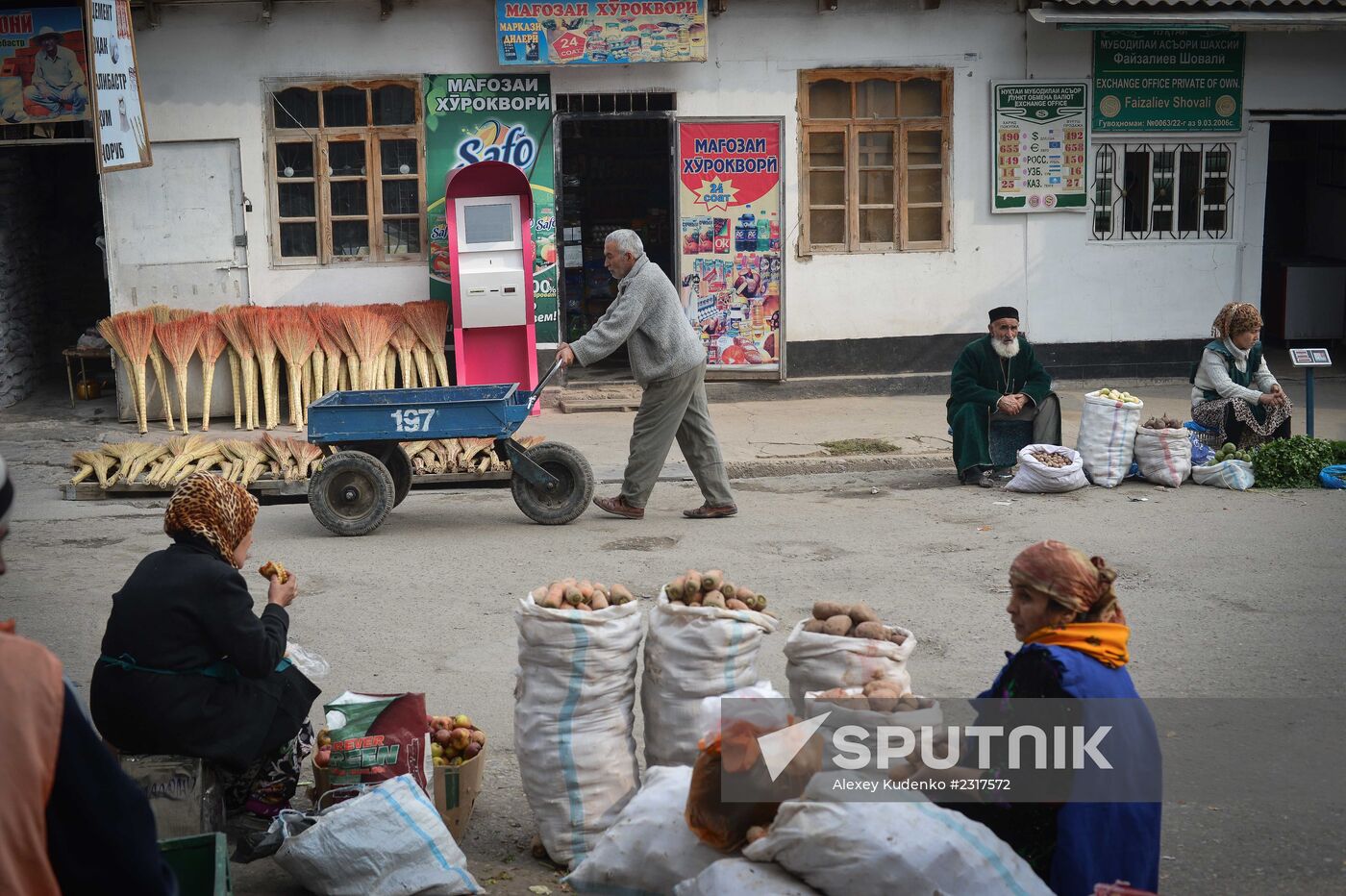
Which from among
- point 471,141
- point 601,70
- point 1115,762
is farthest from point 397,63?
point 1115,762

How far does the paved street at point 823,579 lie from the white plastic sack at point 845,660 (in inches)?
42.3

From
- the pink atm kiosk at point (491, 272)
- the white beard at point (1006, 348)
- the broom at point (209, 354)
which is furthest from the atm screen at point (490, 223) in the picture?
the white beard at point (1006, 348)

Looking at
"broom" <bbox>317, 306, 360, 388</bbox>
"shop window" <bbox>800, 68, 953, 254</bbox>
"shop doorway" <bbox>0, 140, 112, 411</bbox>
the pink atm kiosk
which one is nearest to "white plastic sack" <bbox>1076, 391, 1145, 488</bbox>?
"shop window" <bbox>800, 68, 953, 254</bbox>

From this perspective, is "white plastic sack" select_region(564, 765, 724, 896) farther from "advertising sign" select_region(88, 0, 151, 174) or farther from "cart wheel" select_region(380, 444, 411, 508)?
"advertising sign" select_region(88, 0, 151, 174)

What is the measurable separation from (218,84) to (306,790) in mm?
9833

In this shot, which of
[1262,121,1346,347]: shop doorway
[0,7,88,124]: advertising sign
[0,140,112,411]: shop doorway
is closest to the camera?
[0,7,88,124]: advertising sign

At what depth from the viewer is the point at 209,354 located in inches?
497

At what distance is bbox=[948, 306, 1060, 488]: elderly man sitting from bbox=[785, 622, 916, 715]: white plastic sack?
20.8ft

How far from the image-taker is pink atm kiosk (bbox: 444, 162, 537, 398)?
1302 centimetres

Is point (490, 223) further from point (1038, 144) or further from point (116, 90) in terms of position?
point (1038, 144)

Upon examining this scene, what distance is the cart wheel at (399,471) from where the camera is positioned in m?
9.66

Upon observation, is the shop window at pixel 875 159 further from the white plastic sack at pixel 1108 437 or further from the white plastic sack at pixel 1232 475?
the white plastic sack at pixel 1232 475

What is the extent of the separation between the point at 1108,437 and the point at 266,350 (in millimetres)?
7257

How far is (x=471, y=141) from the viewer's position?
530 inches
